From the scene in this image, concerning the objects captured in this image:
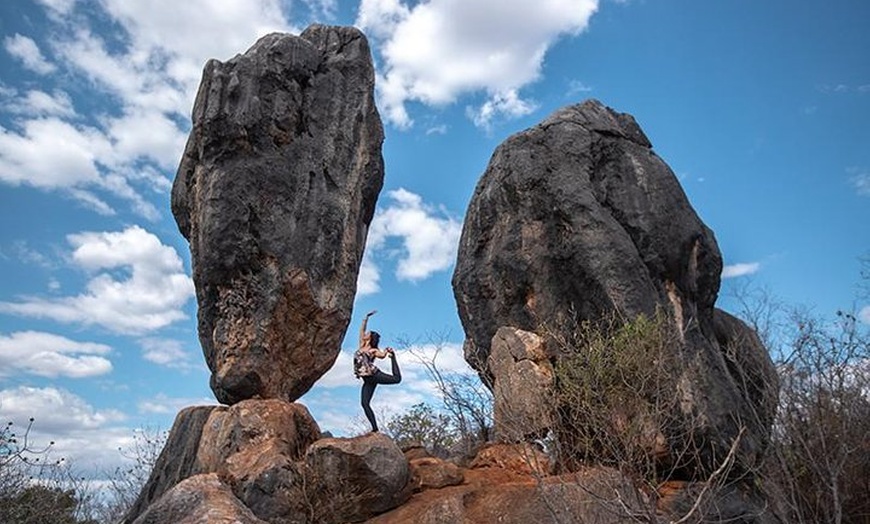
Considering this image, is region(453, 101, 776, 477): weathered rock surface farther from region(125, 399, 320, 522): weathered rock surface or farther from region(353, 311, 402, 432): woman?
region(125, 399, 320, 522): weathered rock surface

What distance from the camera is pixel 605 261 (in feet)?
51.6

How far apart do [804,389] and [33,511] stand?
1600 centimetres

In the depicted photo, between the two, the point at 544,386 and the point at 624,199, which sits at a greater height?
the point at 624,199

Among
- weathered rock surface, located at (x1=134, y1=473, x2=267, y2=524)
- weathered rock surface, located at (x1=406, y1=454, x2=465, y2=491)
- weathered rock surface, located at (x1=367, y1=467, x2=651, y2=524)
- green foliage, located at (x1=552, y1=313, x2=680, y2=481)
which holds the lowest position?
weathered rock surface, located at (x1=134, y1=473, x2=267, y2=524)

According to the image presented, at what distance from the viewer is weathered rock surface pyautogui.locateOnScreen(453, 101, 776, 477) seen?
50.8ft

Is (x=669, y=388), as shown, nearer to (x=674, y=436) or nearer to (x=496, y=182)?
(x=674, y=436)

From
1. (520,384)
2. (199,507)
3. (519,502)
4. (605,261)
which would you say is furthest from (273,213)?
(199,507)

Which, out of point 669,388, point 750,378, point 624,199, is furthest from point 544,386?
point 750,378

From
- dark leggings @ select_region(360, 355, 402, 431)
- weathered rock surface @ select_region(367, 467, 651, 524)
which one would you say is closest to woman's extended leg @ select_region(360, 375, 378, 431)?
dark leggings @ select_region(360, 355, 402, 431)

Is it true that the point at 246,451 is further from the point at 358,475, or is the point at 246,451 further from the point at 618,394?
the point at 618,394

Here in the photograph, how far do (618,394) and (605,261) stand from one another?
10.6 ft

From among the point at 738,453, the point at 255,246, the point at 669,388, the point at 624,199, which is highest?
the point at 624,199

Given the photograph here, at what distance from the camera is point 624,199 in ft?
56.1

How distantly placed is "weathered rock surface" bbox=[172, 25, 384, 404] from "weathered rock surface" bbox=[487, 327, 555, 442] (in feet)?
11.9
